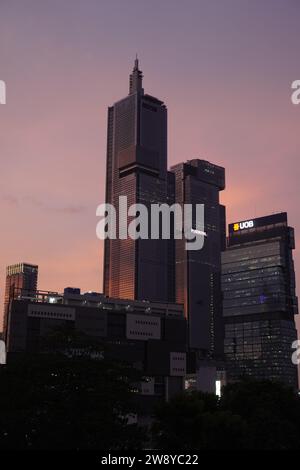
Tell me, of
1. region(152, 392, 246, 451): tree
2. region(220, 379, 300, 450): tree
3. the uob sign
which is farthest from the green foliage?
the uob sign

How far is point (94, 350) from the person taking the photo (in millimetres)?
51531

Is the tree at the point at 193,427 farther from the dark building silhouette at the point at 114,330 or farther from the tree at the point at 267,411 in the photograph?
the dark building silhouette at the point at 114,330

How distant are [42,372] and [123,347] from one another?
147648 millimetres

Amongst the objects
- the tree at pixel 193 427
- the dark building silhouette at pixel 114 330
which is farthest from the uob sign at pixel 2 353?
the tree at pixel 193 427

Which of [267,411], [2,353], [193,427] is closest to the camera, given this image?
[193,427]

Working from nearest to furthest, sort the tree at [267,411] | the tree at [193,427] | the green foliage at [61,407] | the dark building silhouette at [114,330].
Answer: the green foliage at [61,407] < the tree at [193,427] < the tree at [267,411] < the dark building silhouette at [114,330]

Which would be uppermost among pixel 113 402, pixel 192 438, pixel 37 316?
pixel 37 316

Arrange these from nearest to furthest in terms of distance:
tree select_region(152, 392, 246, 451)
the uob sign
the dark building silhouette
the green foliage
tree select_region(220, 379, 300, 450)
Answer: the green foliage
tree select_region(152, 392, 246, 451)
tree select_region(220, 379, 300, 450)
the dark building silhouette
the uob sign

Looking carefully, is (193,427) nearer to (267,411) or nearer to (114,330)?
(267,411)

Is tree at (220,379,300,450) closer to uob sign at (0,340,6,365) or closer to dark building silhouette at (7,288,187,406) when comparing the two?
dark building silhouette at (7,288,187,406)

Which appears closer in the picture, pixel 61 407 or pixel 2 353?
pixel 61 407

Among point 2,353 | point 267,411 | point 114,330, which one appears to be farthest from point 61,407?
point 2,353

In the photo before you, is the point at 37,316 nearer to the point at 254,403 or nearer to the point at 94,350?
the point at 254,403
